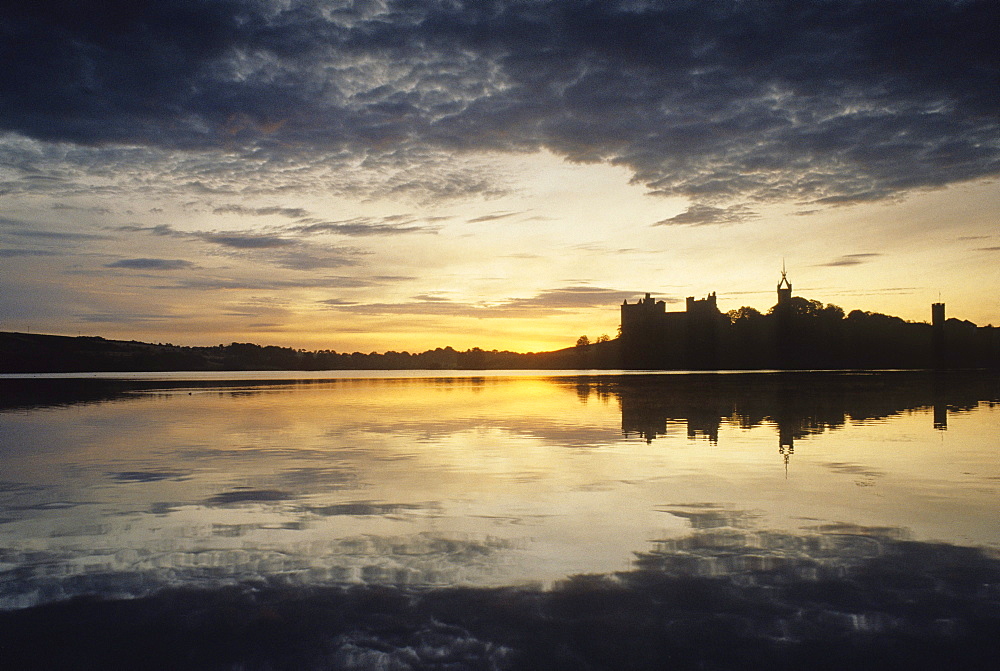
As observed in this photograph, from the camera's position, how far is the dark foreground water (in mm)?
6664

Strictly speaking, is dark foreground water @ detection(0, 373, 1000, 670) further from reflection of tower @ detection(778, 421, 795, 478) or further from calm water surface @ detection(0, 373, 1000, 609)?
reflection of tower @ detection(778, 421, 795, 478)

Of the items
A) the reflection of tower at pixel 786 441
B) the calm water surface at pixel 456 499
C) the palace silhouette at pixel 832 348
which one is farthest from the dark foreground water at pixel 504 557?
the palace silhouette at pixel 832 348

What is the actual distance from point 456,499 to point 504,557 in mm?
4183

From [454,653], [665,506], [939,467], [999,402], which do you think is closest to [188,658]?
[454,653]

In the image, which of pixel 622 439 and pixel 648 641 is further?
pixel 622 439

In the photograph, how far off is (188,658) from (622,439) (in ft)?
58.5

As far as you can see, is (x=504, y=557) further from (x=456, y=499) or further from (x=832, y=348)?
(x=832, y=348)

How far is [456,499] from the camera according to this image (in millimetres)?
13602

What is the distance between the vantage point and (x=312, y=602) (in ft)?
25.7

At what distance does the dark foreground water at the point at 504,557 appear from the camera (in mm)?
6664

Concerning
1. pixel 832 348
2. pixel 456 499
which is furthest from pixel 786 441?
pixel 832 348

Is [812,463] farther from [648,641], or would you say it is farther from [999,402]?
[999,402]

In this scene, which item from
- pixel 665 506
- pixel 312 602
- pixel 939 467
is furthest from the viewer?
pixel 939 467

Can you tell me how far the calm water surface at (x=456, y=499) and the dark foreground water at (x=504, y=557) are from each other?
0.07m
